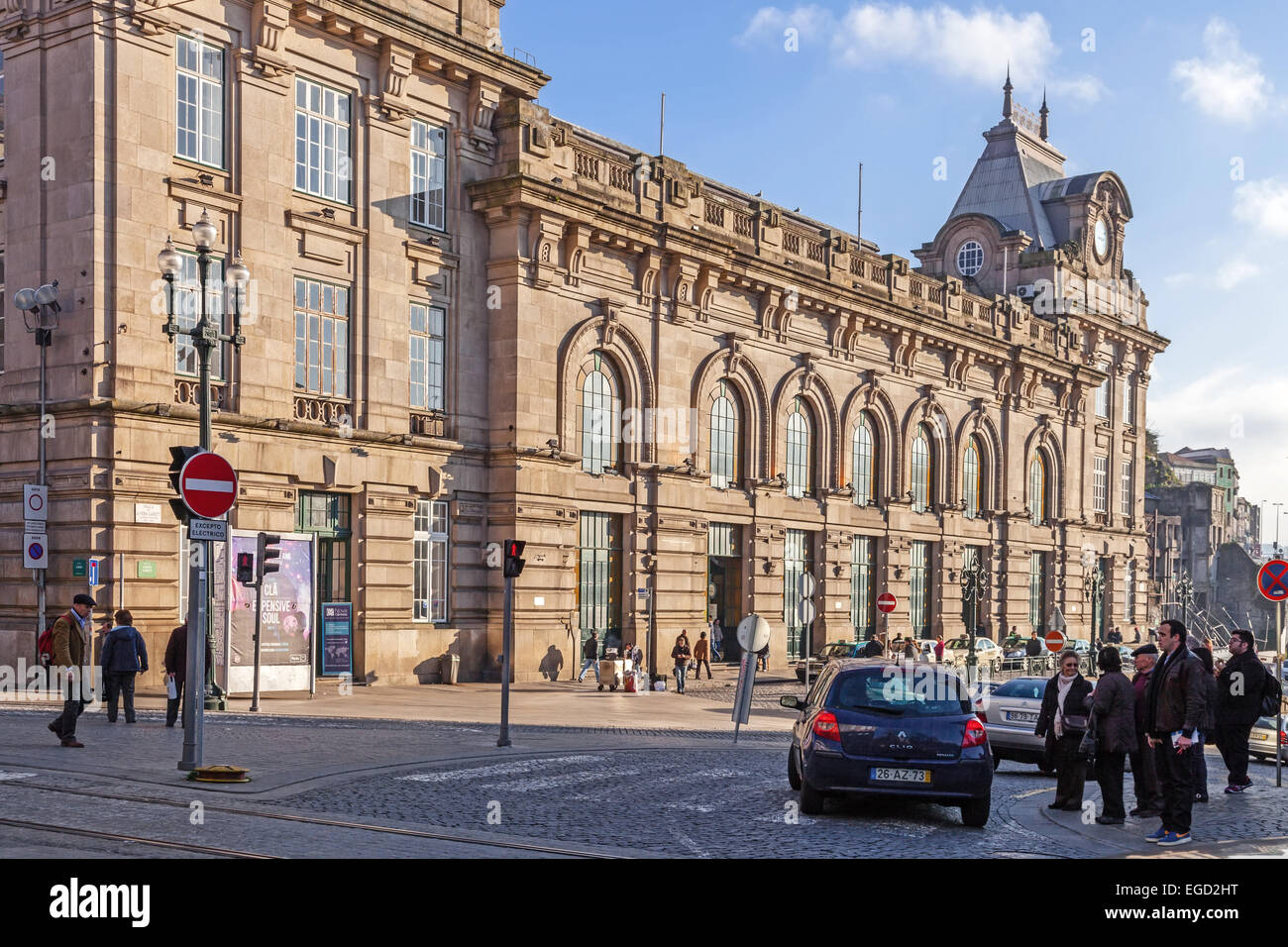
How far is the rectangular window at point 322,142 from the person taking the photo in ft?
107

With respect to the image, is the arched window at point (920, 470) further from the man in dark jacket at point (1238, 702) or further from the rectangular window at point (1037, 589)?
the man in dark jacket at point (1238, 702)

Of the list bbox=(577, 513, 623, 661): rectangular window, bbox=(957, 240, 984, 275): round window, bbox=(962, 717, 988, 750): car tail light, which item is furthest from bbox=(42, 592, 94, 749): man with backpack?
bbox=(957, 240, 984, 275): round window

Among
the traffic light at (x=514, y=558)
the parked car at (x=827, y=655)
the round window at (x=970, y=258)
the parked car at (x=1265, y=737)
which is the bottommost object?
the parked car at (x=827, y=655)

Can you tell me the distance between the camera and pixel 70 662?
19.8 m

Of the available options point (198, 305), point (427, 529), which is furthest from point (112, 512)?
point (427, 529)

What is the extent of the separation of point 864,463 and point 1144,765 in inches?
1523

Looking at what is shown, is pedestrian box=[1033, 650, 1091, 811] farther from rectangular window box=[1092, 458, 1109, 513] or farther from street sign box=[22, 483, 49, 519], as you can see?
rectangular window box=[1092, 458, 1109, 513]

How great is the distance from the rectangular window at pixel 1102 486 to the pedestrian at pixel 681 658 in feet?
128

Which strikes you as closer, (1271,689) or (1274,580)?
(1271,689)

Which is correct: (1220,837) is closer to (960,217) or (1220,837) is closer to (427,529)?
(427,529)

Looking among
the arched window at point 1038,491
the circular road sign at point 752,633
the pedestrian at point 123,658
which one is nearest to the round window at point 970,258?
the arched window at point 1038,491

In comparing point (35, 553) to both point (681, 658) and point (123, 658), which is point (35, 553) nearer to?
point (123, 658)

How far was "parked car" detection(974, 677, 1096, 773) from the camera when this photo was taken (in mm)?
20906

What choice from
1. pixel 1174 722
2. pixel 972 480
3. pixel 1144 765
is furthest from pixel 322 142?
pixel 972 480
